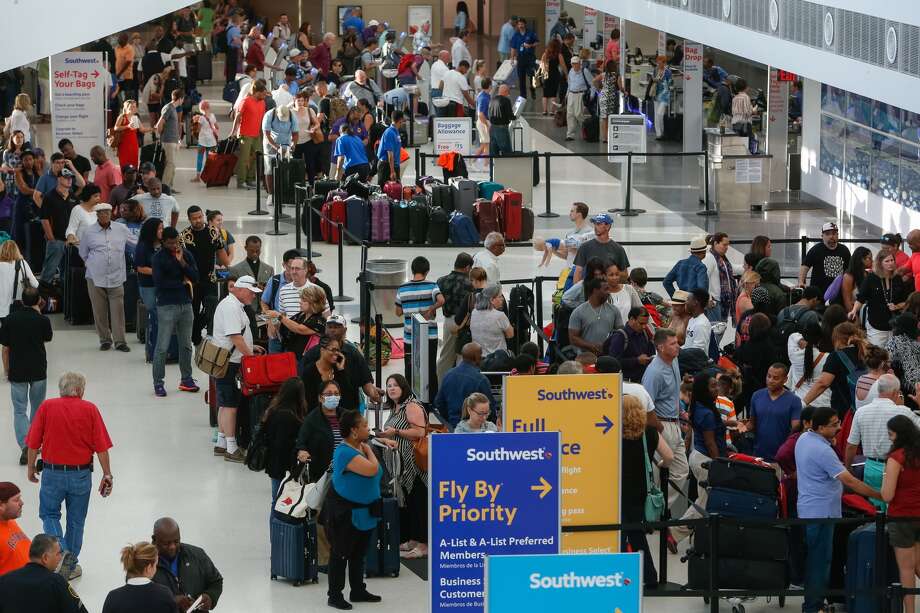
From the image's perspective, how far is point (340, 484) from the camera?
9805mm

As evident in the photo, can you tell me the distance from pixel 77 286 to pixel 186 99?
14.5 meters

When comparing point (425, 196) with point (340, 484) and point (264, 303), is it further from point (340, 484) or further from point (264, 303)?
point (340, 484)

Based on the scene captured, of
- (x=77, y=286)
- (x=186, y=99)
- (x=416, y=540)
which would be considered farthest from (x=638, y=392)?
(x=186, y=99)

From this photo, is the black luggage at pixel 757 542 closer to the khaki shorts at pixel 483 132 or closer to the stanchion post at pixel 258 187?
the stanchion post at pixel 258 187

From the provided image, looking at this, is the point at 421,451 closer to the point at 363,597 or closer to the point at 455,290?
the point at 363,597

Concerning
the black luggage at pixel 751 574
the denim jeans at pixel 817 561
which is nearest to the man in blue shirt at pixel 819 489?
the denim jeans at pixel 817 561

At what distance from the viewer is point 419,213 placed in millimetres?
20562

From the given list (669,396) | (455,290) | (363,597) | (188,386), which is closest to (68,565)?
(363,597)

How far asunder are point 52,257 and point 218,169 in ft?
26.4

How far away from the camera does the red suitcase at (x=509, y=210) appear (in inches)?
830

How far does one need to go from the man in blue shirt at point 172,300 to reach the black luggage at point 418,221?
615 cm

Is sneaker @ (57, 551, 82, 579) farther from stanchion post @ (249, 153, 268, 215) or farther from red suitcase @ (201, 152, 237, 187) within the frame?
red suitcase @ (201, 152, 237, 187)

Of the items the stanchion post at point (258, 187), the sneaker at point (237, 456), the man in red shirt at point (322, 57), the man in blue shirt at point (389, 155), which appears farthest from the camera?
the man in red shirt at point (322, 57)

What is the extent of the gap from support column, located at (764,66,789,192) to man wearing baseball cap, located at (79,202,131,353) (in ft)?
42.3
